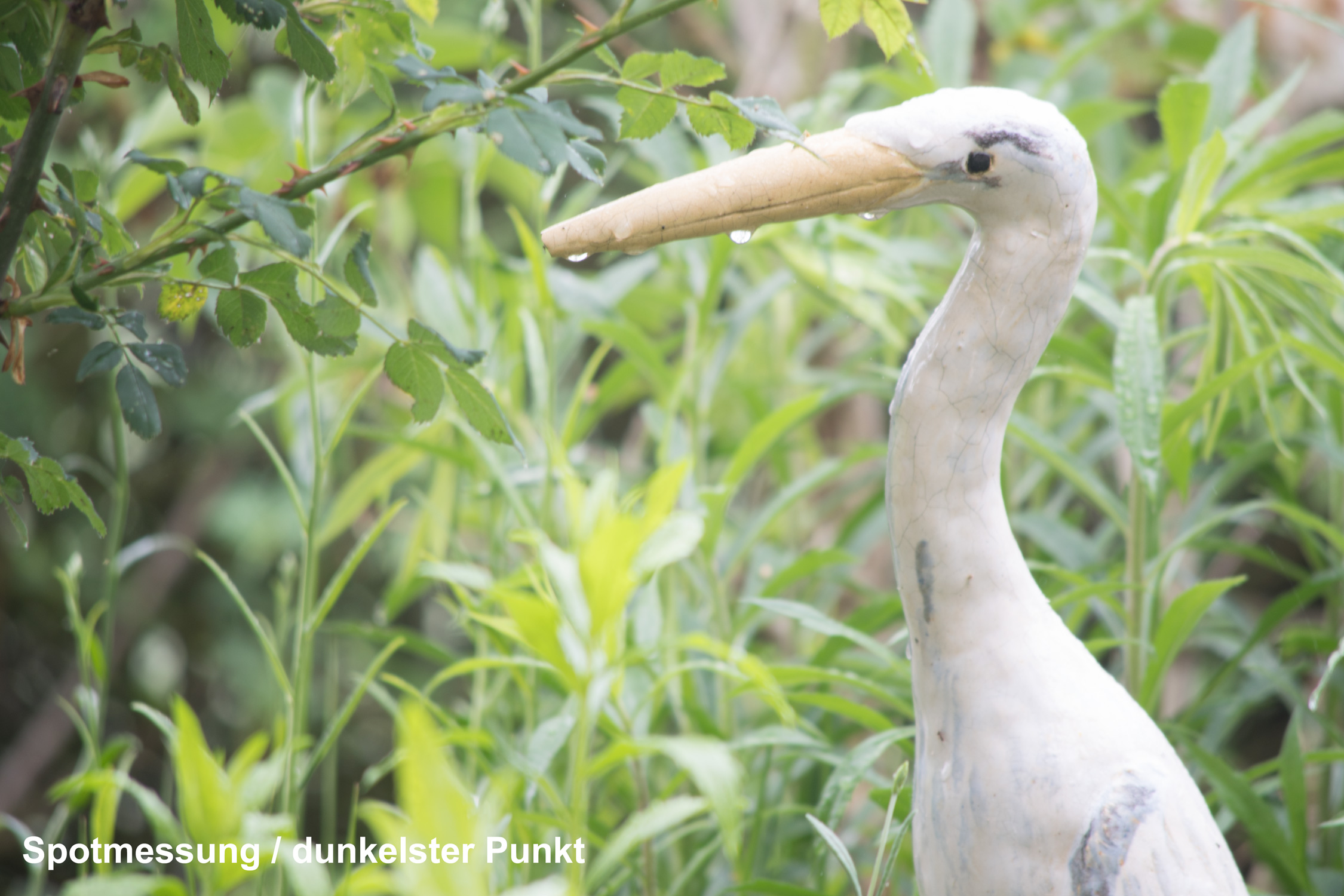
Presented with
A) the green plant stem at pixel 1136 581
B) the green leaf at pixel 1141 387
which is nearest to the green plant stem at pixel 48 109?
the green leaf at pixel 1141 387

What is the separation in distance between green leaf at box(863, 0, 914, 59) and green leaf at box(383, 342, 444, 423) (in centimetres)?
28

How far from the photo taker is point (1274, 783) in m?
0.88

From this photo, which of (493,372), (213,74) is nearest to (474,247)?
(493,372)

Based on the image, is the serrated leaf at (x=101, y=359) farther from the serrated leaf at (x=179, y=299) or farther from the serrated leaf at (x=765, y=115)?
the serrated leaf at (x=765, y=115)

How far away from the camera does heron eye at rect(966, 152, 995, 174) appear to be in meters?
0.51

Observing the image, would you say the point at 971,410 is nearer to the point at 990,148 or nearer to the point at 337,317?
the point at 990,148

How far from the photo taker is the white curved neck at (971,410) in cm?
53

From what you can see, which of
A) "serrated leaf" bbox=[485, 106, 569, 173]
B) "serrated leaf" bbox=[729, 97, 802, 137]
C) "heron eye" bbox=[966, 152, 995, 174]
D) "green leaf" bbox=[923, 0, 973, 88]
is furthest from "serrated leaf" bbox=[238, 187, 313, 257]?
"green leaf" bbox=[923, 0, 973, 88]

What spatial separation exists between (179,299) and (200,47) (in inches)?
4.8

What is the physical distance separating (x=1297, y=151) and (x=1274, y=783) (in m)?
0.55

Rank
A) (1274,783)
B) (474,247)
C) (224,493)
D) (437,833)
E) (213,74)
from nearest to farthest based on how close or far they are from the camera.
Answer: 1. (437,833)
2. (213,74)
3. (1274,783)
4. (474,247)
5. (224,493)

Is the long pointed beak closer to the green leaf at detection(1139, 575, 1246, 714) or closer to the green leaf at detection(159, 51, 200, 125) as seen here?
the green leaf at detection(159, 51, 200, 125)

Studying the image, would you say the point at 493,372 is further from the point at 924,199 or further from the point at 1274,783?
the point at 1274,783

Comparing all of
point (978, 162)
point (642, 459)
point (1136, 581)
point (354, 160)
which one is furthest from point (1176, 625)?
point (642, 459)
